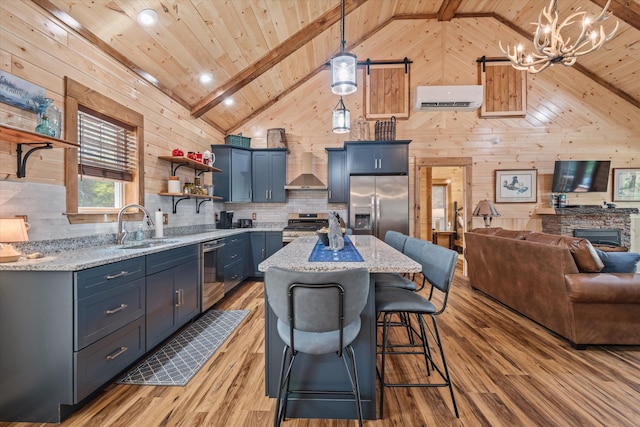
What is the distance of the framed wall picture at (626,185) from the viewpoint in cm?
545

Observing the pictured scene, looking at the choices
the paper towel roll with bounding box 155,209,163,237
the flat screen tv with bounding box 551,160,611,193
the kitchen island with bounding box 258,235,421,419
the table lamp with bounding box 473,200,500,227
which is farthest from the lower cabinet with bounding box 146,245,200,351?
the flat screen tv with bounding box 551,160,611,193

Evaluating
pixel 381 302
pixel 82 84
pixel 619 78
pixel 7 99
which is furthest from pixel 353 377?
pixel 619 78

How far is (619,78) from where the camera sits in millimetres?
5211

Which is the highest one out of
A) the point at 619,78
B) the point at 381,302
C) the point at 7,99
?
the point at 619,78

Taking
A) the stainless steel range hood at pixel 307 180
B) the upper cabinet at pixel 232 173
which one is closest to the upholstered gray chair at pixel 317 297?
the stainless steel range hood at pixel 307 180

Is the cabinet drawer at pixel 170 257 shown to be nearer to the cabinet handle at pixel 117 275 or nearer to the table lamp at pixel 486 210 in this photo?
the cabinet handle at pixel 117 275

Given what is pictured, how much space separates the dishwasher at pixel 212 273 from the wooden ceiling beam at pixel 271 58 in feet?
6.70

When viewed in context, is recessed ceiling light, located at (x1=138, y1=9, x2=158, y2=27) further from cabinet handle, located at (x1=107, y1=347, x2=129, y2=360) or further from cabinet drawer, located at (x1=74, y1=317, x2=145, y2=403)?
cabinet handle, located at (x1=107, y1=347, x2=129, y2=360)

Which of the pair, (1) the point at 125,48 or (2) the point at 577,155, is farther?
(2) the point at 577,155

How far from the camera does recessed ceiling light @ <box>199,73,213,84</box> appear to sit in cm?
373

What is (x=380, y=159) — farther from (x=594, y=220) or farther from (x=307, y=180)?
(x=594, y=220)

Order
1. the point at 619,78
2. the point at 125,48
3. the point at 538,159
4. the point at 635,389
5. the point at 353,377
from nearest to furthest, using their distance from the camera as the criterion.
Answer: the point at 353,377, the point at 635,389, the point at 125,48, the point at 619,78, the point at 538,159

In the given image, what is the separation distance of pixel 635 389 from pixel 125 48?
492cm

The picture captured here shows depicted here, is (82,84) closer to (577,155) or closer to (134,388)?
(134,388)
